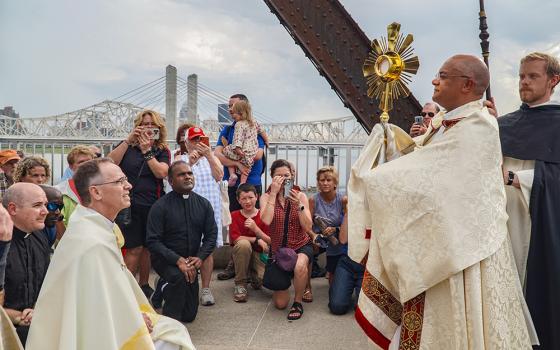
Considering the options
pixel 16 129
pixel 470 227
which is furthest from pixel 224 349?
pixel 16 129

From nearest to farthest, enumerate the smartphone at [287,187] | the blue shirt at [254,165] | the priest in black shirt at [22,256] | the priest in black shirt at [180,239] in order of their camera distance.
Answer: the priest in black shirt at [22,256] → the priest in black shirt at [180,239] → the smartphone at [287,187] → the blue shirt at [254,165]

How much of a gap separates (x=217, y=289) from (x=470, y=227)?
3.11 meters

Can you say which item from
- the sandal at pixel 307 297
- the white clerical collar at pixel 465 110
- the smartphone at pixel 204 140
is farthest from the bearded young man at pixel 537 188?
the smartphone at pixel 204 140

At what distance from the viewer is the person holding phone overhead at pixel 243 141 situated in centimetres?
536

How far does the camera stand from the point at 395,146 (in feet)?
9.64

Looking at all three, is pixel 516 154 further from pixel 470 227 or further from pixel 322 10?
pixel 322 10

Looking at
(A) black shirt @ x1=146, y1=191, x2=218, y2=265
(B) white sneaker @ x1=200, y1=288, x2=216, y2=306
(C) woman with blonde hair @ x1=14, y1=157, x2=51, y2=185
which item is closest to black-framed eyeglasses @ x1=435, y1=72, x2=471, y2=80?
(A) black shirt @ x1=146, y1=191, x2=218, y2=265

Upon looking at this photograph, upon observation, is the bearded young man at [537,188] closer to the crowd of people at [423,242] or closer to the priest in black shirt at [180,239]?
the crowd of people at [423,242]

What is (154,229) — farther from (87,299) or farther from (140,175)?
(87,299)

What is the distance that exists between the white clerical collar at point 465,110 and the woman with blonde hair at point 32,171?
10.7ft

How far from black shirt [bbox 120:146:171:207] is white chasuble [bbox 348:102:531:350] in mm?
2452

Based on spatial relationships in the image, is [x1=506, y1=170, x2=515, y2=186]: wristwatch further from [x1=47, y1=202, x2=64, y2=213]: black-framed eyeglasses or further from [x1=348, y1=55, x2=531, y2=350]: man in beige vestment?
[x1=47, y1=202, x2=64, y2=213]: black-framed eyeglasses

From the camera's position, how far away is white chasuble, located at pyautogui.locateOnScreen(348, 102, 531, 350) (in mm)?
2398

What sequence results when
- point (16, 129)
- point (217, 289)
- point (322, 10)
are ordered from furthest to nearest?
point (16, 129) < point (322, 10) < point (217, 289)
